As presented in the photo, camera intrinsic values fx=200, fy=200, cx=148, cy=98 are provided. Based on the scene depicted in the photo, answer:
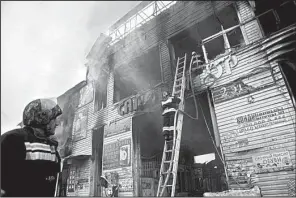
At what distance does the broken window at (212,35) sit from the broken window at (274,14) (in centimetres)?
105

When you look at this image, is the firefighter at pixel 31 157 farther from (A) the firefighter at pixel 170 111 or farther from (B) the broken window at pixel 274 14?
(B) the broken window at pixel 274 14

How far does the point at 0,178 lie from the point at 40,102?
3.09 ft

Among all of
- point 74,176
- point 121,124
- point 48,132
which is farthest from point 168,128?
point 74,176

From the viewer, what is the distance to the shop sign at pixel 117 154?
1068cm

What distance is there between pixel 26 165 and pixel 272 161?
6946 mm

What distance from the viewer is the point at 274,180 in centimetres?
625

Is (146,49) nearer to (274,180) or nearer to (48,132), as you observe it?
(274,180)

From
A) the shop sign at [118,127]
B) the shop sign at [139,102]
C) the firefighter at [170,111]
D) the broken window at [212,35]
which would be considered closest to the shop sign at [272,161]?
the firefighter at [170,111]

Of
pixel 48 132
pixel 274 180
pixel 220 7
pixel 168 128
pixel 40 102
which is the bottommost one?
pixel 274 180

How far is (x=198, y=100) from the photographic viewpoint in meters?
9.72

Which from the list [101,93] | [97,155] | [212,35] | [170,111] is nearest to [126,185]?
[97,155]

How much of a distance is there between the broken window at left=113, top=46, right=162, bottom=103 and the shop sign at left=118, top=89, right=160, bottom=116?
1.26 meters

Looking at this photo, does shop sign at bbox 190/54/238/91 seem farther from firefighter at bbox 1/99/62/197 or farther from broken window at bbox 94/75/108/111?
firefighter at bbox 1/99/62/197

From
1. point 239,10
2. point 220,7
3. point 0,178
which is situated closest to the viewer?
point 0,178
